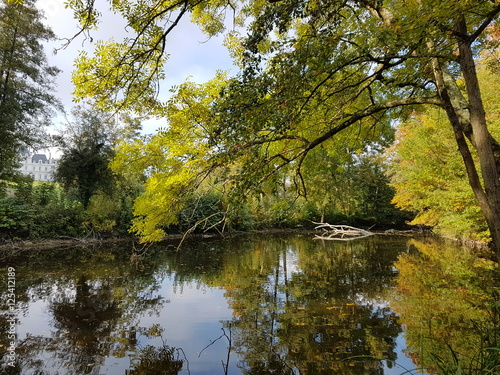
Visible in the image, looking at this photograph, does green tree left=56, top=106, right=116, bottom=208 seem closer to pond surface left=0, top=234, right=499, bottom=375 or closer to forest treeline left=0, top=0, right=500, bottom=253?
forest treeline left=0, top=0, right=500, bottom=253

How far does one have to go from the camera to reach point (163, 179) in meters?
6.61

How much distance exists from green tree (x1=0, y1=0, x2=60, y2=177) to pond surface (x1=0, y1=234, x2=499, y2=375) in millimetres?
6297

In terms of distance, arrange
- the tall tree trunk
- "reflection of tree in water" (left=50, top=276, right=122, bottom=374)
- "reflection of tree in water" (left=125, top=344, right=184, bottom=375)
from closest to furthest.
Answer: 1. the tall tree trunk
2. "reflection of tree in water" (left=125, top=344, right=184, bottom=375)
3. "reflection of tree in water" (left=50, top=276, right=122, bottom=374)

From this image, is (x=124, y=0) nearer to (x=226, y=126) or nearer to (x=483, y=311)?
(x=226, y=126)

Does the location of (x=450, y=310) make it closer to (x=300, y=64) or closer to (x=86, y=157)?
(x=300, y=64)

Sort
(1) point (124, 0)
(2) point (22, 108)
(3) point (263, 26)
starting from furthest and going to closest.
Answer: (2) point (22, 108), (1) point (124, 0), (3) point (263, 26)

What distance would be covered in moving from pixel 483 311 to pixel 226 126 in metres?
5.95

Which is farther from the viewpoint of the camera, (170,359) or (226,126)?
(170,359)

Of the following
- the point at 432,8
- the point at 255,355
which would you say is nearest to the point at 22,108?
the point at 255,355

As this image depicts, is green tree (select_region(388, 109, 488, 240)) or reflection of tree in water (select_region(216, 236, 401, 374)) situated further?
green tree (select_region(388, 109, 488, 240))

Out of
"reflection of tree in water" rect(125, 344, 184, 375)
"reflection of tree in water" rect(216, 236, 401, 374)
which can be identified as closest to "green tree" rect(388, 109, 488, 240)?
"reflection of tree in water" rect(216, 236, 401, 374)

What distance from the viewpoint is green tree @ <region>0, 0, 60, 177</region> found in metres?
12.6

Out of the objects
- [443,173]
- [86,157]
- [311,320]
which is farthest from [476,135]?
[86,157]

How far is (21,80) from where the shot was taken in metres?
13.9
